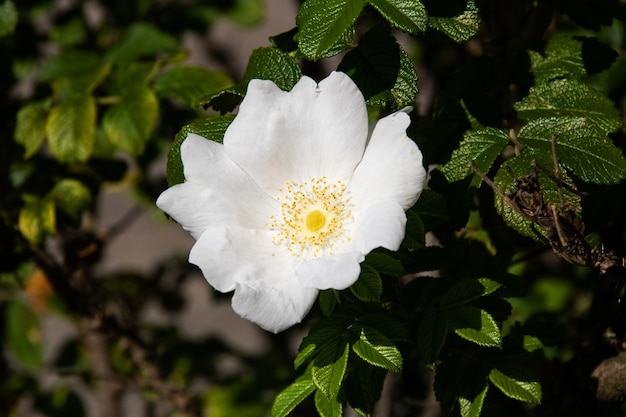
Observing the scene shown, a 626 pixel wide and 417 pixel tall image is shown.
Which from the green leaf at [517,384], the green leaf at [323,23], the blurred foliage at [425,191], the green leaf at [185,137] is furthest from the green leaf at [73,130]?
the green leaf at [517,384]

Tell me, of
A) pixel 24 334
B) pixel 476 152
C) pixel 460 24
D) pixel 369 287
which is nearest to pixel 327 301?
pixel 369 287

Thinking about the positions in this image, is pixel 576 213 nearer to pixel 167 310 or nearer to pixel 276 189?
pixel 276 189

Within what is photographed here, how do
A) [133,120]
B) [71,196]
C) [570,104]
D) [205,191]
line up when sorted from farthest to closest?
1. [71,196]
2. [133,120]
3. [570,104]
4. [205,191]

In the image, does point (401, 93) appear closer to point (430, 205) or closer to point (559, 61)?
point (430, 205)

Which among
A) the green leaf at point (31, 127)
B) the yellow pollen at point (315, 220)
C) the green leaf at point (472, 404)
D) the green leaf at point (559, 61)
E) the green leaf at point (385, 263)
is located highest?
the green leaf at point (559, 61)

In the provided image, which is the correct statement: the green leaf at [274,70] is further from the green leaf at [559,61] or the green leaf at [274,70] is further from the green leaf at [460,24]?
the green leaf at [559,61]
